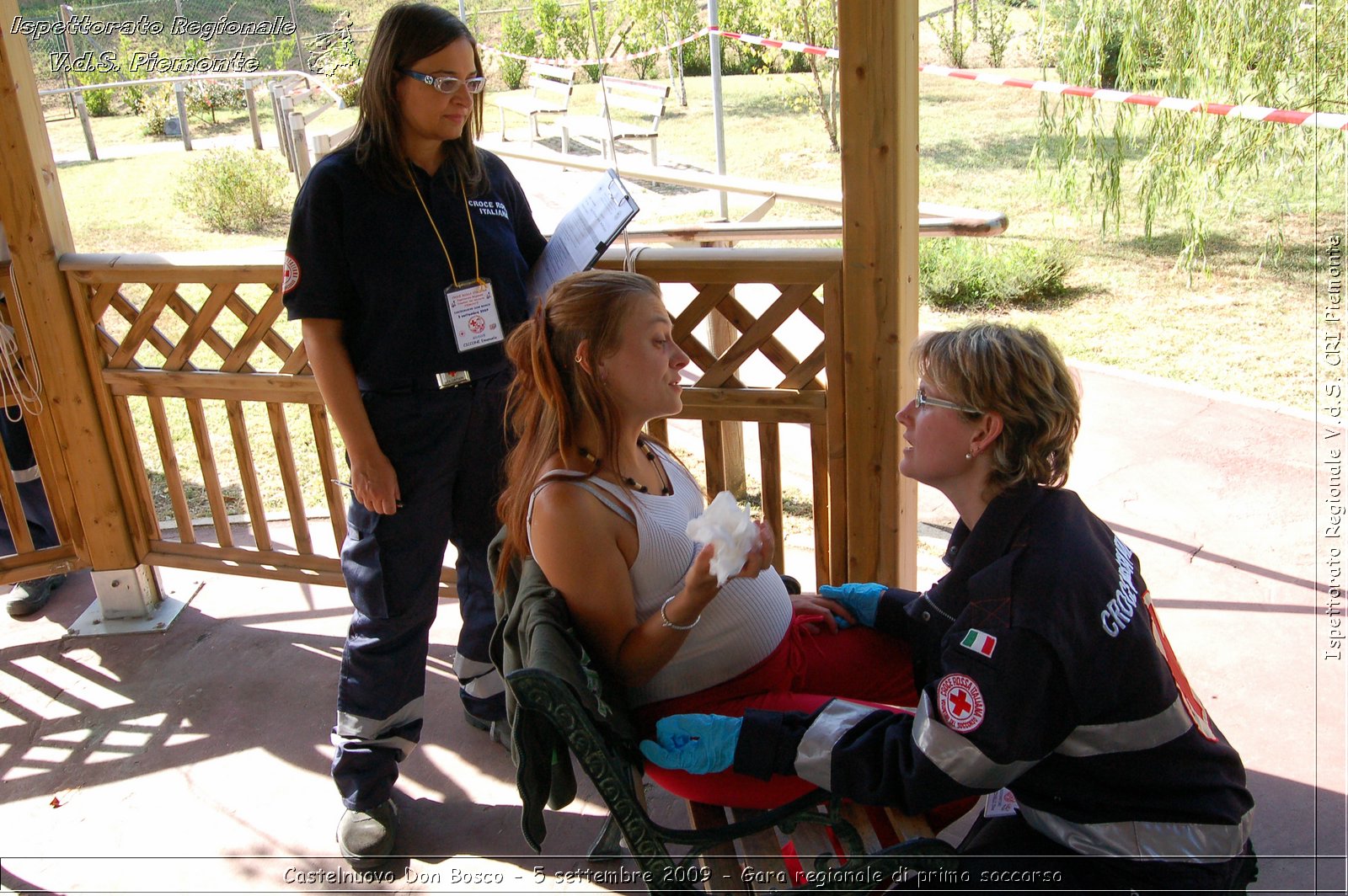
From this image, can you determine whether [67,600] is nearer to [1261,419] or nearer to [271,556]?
[271,556]

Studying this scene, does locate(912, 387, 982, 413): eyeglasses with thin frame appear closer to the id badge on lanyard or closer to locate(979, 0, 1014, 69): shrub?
the id badge on lanyard

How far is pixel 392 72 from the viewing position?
2.15 metres

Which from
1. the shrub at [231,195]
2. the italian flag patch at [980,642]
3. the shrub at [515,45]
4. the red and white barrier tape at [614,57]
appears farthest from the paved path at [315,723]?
the shrub at [515,45]

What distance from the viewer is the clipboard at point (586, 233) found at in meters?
2.34

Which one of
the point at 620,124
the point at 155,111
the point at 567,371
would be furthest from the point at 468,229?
the point at 155,111

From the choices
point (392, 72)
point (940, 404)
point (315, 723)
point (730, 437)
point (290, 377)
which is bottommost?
point (315, 723)

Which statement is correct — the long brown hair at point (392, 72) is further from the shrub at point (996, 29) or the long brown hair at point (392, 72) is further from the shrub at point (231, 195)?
the shrub at point (996, 29)

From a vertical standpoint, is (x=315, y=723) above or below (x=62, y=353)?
below

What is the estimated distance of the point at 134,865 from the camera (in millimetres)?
2510

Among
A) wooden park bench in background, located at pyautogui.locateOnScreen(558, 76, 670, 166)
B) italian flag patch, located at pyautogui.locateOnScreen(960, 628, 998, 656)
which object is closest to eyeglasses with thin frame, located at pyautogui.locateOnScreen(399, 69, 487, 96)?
italian flag patch, located at pyautogui.locateOnScreen(960, 628, 998, 656)

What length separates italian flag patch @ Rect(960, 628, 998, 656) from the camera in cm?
145

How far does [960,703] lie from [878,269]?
4.16 ft

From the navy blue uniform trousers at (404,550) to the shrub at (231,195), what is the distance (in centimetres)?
823

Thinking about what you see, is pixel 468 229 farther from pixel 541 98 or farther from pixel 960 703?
pixel 541 98
